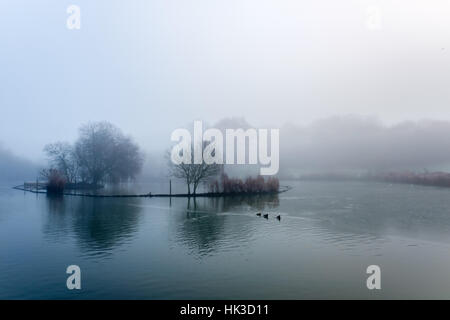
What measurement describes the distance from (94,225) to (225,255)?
14994mm

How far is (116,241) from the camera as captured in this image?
24.4 metres

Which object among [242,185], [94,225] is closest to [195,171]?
[242,185]

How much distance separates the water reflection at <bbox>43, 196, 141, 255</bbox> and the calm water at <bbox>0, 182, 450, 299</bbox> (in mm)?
103

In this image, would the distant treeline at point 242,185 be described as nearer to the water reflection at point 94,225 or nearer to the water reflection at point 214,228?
the water reflection at point 214,228

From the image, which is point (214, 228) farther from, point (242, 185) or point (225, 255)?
point (242, 185)

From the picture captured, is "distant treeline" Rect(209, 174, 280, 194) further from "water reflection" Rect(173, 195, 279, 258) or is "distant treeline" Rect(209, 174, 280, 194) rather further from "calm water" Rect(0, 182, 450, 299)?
"calm water" Rect(0, 182, 450, 299)

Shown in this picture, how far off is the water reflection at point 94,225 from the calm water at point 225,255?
0.34ft

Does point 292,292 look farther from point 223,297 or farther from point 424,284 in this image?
point 424,284

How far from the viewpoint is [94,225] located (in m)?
30.5

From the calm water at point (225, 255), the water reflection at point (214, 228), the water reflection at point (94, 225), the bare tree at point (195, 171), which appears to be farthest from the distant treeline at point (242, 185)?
the calm water at point (225, 255)

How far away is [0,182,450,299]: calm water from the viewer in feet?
52.5

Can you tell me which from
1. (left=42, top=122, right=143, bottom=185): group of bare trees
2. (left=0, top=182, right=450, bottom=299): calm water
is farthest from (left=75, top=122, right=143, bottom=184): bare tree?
(left=0, top=182, right=450, bottom=299): calm water

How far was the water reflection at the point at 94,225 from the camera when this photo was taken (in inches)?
949

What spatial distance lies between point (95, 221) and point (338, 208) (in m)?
27.2
